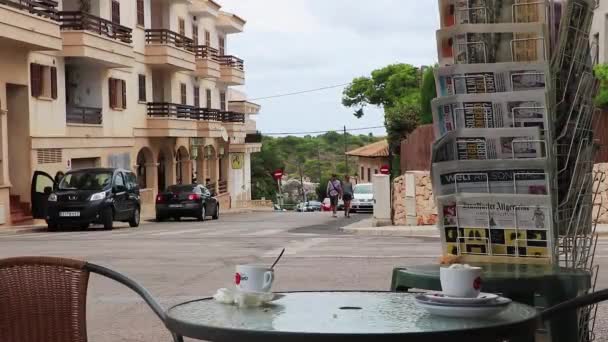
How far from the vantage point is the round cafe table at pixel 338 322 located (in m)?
3.08

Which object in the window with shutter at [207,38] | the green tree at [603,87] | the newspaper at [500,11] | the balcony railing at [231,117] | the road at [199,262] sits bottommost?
the road at [199,262]

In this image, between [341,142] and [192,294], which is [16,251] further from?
[341,142]

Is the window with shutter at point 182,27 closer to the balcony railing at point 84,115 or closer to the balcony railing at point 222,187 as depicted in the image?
the balcony railing at point 222,187

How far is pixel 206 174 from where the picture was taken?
58.9 m

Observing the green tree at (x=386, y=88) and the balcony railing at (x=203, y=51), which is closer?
the balcony railing at (x=203, y=51)

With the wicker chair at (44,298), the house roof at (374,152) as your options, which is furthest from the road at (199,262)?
the house roof at (374,152)

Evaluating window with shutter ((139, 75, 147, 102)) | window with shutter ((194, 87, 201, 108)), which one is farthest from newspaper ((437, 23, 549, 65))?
window with shutter ((194, 87, 201, 108))

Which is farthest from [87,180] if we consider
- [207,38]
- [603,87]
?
[207,38]

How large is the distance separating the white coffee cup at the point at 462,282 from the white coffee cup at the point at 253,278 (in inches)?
26.7

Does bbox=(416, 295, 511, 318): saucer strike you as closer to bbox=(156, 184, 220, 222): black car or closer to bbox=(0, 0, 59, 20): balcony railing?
bbox=(0, 0, 59, 20): balcony railing

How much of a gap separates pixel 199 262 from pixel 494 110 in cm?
1059

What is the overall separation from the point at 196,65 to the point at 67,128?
18920 mm

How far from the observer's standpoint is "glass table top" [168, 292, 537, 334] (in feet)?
10.5

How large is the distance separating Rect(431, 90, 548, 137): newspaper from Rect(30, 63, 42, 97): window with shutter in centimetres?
2983
